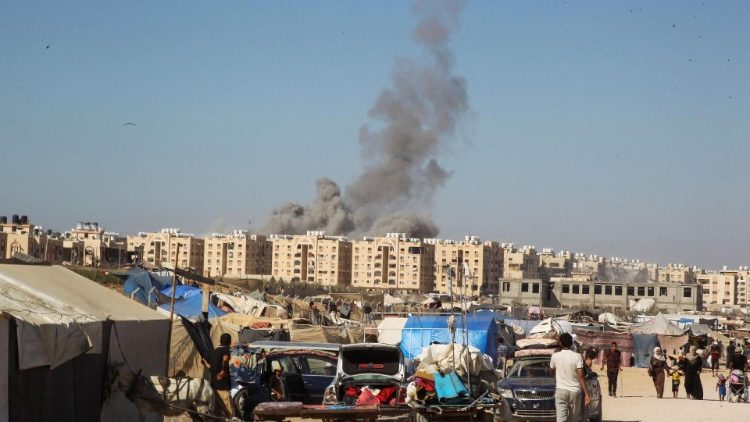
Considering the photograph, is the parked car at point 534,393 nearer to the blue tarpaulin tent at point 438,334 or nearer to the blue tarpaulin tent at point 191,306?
the blue tarpaulin tent at point 438,334

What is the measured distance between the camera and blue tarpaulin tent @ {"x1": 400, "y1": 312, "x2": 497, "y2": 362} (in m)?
29.2

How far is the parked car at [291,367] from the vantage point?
18203 millimetres

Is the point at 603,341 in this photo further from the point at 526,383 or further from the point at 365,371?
the point at 365,371

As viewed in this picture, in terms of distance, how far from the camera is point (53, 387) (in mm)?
12156

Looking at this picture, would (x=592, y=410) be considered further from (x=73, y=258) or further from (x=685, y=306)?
(x=73, y=258)

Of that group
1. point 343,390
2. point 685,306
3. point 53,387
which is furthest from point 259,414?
point 685,306

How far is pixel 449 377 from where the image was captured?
581 inches

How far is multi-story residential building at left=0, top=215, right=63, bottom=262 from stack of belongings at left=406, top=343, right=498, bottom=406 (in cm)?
13506

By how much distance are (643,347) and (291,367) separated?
106 feet

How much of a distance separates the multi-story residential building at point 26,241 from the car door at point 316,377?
5202 inches

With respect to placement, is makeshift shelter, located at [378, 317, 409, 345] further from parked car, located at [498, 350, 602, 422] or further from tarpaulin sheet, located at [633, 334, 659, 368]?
tarpaulin sheet, located at [633, 334, 659, 368]

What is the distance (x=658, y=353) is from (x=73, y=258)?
471 feet

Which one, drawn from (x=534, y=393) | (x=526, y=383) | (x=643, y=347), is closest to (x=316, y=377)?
(x=526, y=383)

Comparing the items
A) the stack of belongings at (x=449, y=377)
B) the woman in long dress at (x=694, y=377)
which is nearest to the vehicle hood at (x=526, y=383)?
the stack of belongings at (x=449, y=377)
